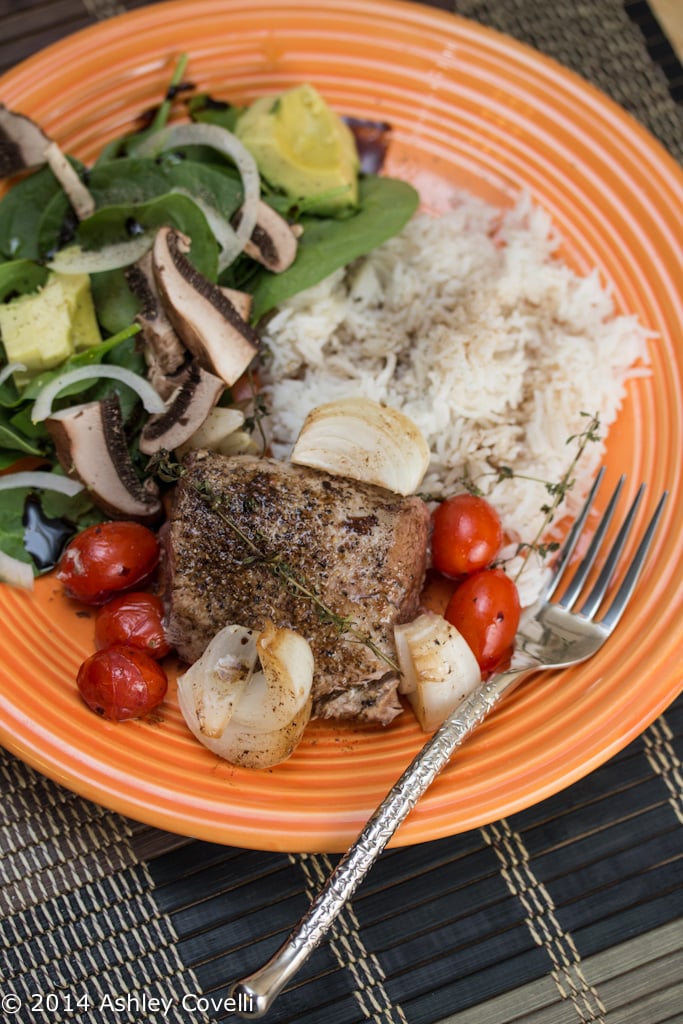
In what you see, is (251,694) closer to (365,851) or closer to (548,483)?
(365,851)

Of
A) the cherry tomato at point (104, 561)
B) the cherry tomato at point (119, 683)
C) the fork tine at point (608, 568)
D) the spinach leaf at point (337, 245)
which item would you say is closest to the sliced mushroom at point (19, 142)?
the spinach leaf at point (337, 245)

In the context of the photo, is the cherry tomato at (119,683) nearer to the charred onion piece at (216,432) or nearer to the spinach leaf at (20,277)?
the charred onion piece at (216,432)

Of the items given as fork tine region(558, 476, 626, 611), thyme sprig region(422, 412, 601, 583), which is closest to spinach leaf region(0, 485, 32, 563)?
thyme sprig region(422, 412, 601, 583)

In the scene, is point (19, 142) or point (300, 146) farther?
point (300, 146)

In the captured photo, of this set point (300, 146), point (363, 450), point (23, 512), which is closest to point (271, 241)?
point (300, 146)

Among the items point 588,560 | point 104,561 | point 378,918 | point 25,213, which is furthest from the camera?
point 25,213

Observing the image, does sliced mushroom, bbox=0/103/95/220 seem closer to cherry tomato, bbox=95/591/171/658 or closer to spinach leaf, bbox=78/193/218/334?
spinach leaf, bbox=78/193/218/334
